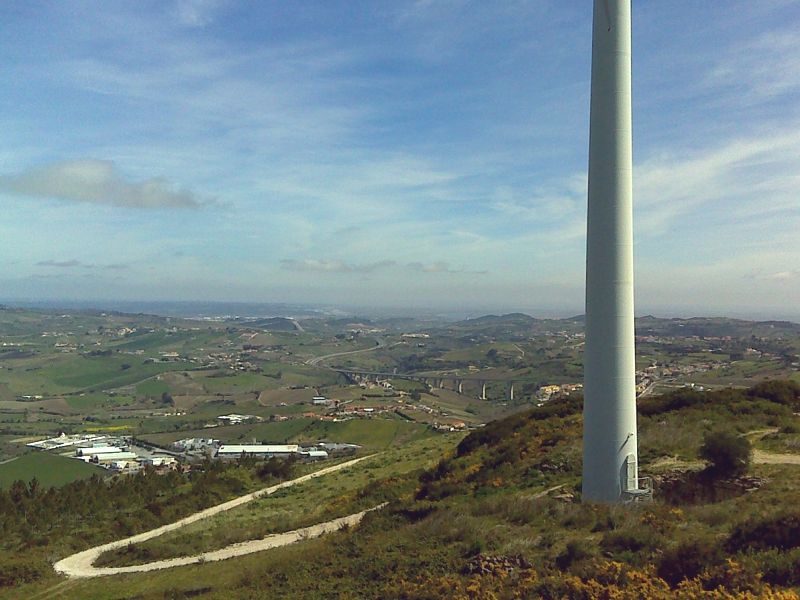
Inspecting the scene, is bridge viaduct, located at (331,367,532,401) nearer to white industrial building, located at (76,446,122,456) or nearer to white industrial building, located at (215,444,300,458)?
white industrial building, located at (215,444,300,458)

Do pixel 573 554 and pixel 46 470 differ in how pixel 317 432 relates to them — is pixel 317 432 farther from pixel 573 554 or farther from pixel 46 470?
pixel 573 554

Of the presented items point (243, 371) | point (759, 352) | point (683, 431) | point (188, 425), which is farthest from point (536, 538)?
point (243, 371)

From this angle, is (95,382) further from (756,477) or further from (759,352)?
(756,477)

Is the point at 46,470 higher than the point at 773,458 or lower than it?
lower

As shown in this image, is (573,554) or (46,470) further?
(46,470)

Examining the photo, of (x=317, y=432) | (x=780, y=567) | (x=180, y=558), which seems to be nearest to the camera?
(x=780, y=567)

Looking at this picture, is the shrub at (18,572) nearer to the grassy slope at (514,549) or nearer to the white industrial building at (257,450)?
the grassy slope at (514,549)

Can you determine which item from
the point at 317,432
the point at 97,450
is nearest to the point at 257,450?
the point at 317,432
